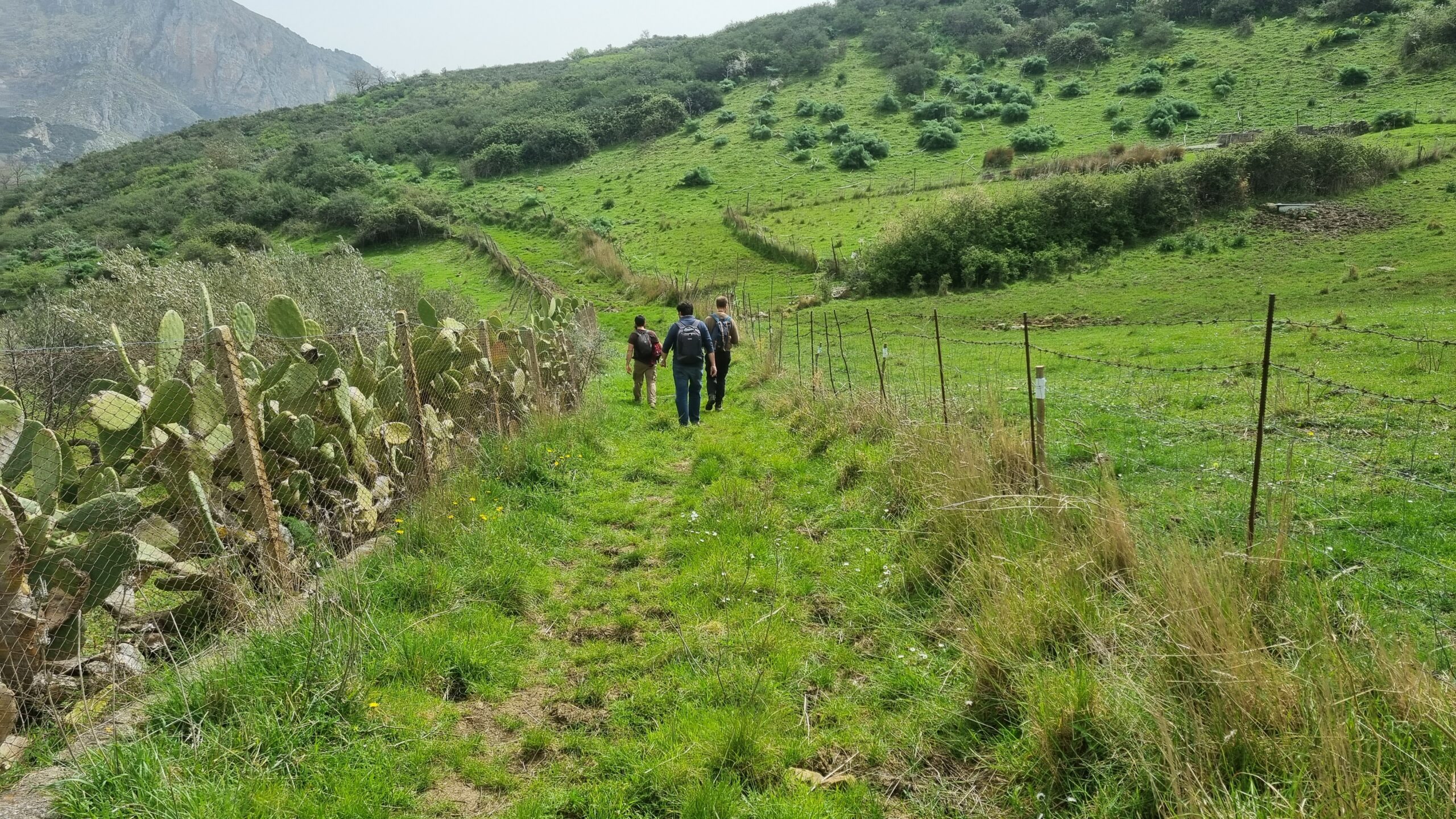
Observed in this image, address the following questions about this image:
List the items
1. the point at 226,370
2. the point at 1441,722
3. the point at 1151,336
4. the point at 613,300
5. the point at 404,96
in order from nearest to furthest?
the point at 1441,722 → the point at 226,370 → the point at 1151,336 → the point at 613,300 → the point at 404,96

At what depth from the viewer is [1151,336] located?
18719 mm

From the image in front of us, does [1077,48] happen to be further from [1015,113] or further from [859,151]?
[859,151]

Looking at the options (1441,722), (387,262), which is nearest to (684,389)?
(1441,722)

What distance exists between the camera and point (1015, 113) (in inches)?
2518

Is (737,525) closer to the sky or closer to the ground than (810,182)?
closer to the ground

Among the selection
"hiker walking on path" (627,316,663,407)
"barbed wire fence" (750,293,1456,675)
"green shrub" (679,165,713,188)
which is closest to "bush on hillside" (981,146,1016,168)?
"green shrub" (679,165,713,188)

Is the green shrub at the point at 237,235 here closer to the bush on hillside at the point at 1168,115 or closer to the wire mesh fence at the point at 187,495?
the wire mesh fence at the point at 187,495

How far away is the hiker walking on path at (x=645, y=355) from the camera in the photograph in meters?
12.3

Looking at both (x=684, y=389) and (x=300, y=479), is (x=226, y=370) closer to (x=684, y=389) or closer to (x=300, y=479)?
(x=300, y=479)

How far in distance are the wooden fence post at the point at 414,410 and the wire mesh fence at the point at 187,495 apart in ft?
0.06

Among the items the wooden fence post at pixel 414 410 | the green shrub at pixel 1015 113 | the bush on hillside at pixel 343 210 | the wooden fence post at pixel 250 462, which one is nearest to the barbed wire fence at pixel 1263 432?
the wooden fence post at pixel 414 410

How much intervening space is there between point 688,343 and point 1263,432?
727cm

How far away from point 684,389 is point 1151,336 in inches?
546

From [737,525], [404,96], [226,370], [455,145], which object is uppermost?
[404,96]
